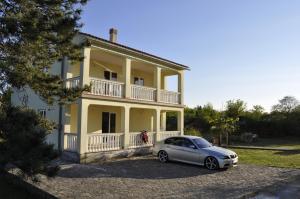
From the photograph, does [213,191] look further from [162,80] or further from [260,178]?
[162,80]

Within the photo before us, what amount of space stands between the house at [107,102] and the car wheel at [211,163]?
5458mm

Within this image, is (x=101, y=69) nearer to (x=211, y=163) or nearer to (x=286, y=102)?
(x=211, y=163)

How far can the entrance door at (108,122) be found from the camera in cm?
2109

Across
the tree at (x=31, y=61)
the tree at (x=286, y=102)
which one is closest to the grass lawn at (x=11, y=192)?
the tree at (x=31, y=61)

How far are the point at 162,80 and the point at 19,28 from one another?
18.8 meters

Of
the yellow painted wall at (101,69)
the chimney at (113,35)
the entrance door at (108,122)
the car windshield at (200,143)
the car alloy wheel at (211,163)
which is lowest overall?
the car alloy wheel at (211,163)

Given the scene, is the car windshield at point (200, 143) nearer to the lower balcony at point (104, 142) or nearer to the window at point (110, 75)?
the lower balcony at point (104, 142)

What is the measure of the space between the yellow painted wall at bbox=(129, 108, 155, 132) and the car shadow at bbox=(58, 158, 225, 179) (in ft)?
25.2

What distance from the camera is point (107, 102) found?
17.3 m

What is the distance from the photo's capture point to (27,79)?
30.9ft

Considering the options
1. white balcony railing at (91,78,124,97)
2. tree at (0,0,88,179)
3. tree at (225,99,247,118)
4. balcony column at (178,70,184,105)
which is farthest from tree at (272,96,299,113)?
tree at (0,0,88,179)

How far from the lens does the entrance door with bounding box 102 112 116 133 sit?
21094mm

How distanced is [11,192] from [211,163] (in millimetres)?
9394

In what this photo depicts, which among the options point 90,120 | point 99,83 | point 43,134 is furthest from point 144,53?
point 43,134
